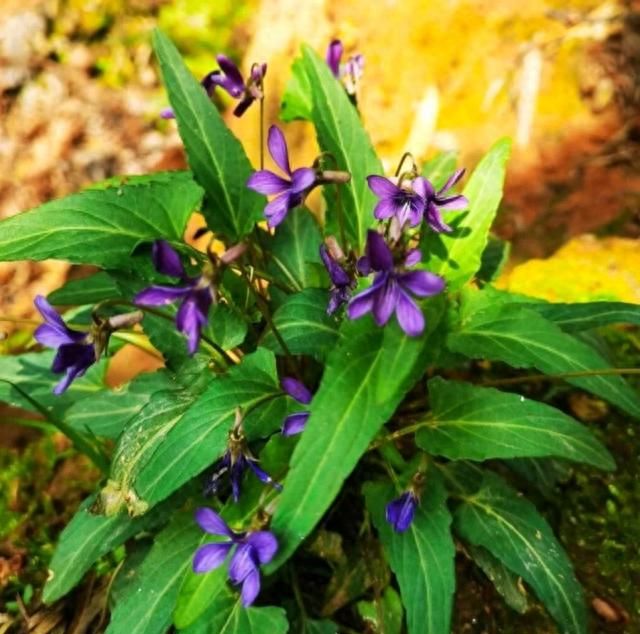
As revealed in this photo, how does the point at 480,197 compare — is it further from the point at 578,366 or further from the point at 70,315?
the point at 70,315

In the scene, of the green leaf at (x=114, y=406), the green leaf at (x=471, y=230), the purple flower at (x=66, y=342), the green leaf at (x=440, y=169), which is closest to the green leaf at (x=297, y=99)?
the green leaf at (x=440, y=169)

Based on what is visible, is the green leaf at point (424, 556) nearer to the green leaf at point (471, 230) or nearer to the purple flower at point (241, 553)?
the purple flower at point (241, 553)

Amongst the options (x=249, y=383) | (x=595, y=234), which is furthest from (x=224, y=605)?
(x=595, y=234)

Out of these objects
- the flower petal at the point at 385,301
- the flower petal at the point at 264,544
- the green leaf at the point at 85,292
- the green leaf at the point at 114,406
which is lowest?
the flower petal at the point at 264,544

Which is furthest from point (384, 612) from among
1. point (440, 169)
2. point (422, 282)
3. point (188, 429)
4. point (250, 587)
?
point (440, 169)

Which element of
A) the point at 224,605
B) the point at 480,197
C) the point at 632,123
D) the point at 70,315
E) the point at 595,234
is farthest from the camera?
the point at 632,123

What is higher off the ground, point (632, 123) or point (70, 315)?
point (70, 315)
